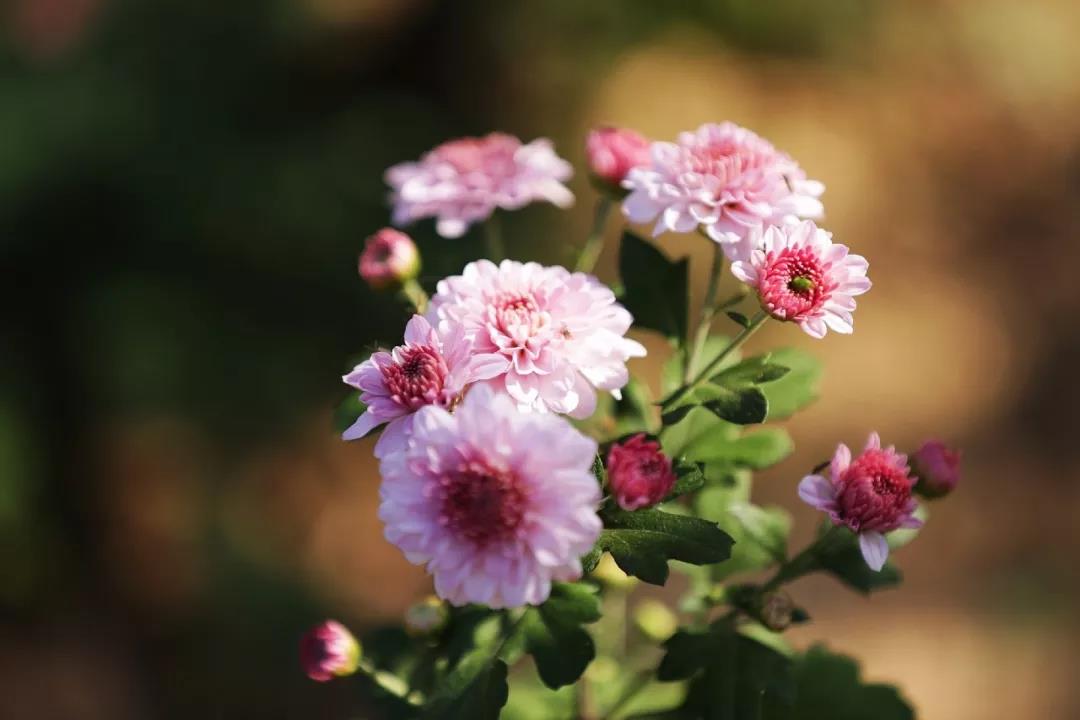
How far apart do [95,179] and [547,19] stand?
2.07 metres

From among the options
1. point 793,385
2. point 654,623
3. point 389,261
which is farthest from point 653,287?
point 654,623

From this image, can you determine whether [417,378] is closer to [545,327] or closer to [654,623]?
[545,327]

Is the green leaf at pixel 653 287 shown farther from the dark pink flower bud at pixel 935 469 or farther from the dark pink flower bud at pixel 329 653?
the dark pink flower bud at pixel 329 653

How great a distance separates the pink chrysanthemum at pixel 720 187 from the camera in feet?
3.51

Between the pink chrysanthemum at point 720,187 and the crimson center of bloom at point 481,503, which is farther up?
the pink chrysanthemum at point 720,187

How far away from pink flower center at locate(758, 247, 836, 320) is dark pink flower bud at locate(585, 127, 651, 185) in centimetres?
31

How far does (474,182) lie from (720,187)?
0.40 m

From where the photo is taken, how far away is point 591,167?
132 cm

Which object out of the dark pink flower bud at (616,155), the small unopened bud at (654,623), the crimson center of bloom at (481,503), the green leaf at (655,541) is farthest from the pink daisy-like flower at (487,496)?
the small unopened bud at (654,623)

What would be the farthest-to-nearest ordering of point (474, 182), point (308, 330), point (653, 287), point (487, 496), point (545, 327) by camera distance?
point (308, 330)
point (474, 182)
point (653, 287)
point (545, 327)
point (487, 496)

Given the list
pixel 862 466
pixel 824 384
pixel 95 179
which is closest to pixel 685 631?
pixel 862 466

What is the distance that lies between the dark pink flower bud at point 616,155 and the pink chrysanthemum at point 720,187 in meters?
0.12

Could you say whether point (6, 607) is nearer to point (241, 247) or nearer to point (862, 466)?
point (241, 247)

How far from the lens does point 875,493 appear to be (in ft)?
3.27
